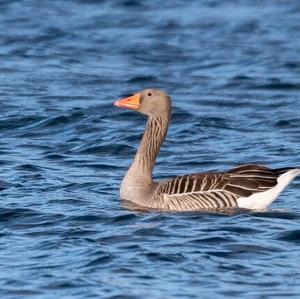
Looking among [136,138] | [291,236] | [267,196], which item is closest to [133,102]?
[267,196]

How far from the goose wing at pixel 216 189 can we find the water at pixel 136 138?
234 millimetres

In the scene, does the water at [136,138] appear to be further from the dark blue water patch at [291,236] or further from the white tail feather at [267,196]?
the white tail feather at [267,196]

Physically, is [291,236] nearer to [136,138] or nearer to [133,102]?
[133,102]

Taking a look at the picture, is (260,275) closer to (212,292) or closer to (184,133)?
(212,292)

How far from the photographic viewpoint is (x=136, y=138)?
22.9 meters

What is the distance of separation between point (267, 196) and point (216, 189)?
25.5 inches

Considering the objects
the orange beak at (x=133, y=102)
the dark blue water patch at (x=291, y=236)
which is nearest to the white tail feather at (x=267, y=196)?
the dark blue water patch at (x=291, y=236)

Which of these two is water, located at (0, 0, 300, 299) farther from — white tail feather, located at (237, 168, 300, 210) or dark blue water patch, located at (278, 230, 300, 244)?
white tail feather, located at (237, 168, 300, 210)

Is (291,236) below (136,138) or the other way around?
the other way around

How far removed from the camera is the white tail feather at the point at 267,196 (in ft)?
54.4

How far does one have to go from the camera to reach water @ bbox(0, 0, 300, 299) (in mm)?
13766

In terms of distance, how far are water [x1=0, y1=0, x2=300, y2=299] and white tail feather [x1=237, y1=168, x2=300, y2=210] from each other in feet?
0.55

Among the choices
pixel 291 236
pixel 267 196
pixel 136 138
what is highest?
pixel 267 196

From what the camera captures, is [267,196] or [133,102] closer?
[267,196]
